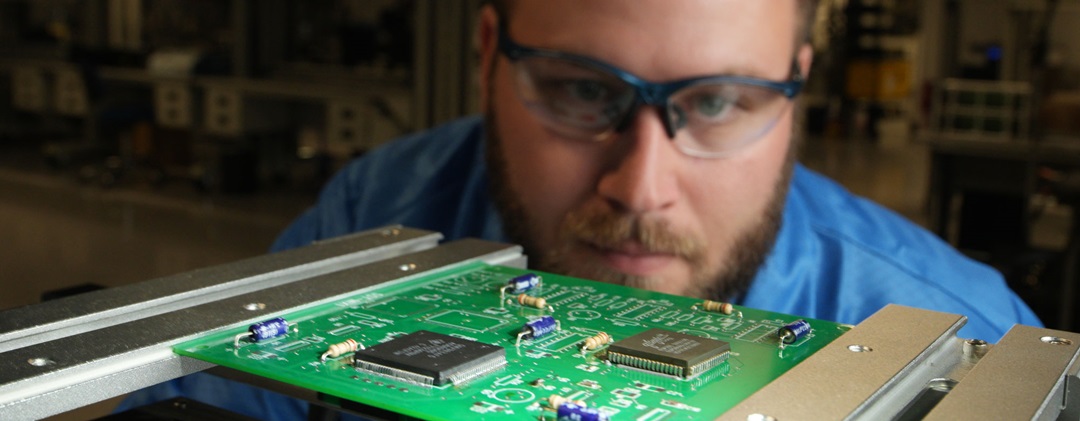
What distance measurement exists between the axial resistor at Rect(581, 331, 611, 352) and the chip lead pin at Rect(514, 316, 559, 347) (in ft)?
0.12

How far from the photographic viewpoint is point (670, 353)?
75 centimetres

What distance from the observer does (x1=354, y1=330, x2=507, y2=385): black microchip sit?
28.1 inches

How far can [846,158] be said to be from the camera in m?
12.8

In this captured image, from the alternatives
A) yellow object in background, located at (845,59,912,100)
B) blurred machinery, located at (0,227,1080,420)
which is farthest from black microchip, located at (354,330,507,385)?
yellow object in background, located at (845,59,912,100)

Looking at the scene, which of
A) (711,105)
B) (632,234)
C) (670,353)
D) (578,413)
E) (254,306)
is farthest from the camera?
(711,105)

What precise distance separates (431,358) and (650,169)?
1.67ft

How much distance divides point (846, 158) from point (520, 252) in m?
12.2

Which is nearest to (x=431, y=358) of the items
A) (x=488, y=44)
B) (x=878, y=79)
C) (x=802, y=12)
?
(x=802, y=12)

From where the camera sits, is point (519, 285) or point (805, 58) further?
point (805, 58)

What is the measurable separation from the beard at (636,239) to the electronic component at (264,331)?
0.45m

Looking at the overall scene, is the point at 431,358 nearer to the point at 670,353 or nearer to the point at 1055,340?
the point at 670,353

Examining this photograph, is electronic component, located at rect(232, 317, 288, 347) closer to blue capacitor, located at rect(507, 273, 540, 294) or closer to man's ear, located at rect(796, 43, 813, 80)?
blue capacitor, located at rect(507, 273, 540, 294)

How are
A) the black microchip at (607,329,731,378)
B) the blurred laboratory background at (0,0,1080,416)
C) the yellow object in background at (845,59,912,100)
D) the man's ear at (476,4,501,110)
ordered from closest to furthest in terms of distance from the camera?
1. the black microchip at (607,329,731,378)
2. the man's ear at (476,4,501,110)
3. the blurred laboratory background at (0,0,1080,416)
4. the yellow object in background at (845,59,912,100)

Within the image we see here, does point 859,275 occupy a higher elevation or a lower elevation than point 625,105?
lower
